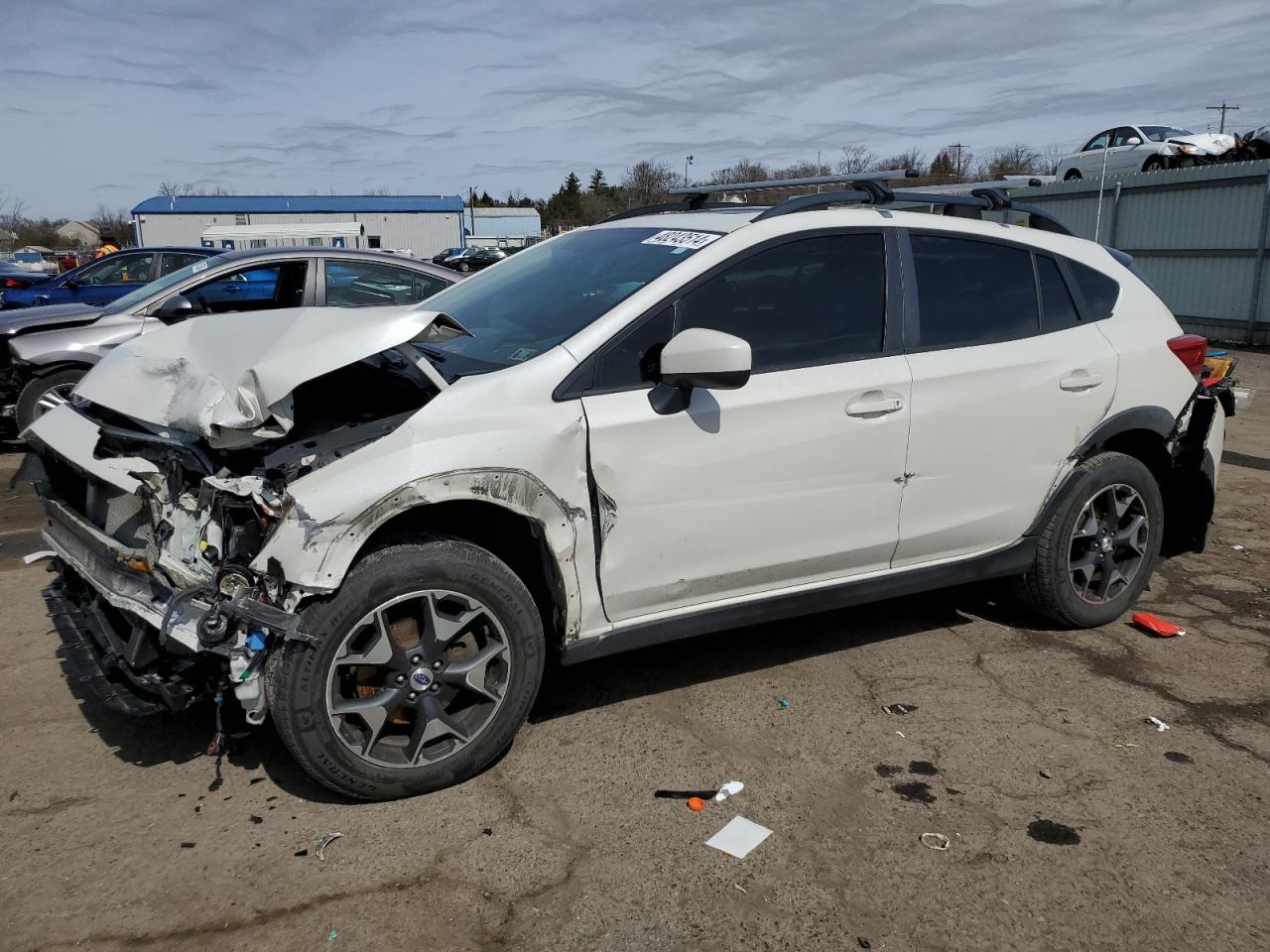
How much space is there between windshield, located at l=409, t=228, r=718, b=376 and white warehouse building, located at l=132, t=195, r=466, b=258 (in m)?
59.2

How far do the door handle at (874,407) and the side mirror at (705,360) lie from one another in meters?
0.61

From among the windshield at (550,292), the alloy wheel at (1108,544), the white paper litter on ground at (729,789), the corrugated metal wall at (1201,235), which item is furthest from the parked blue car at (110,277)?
the corrugated metal wall at (1201,235)

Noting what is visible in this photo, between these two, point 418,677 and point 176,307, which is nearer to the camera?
point 418,677

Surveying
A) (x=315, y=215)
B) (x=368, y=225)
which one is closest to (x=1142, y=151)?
(x=368, y=225)

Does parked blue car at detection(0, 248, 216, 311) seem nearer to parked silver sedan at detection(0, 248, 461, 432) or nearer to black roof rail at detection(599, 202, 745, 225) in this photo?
parked silver sedan at detection(0, 248, 461, 432)

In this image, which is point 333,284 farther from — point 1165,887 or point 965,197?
point 1165,887

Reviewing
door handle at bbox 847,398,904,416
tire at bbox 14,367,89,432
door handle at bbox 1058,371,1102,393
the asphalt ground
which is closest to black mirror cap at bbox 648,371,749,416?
door handle at bbox 847,398,904,416

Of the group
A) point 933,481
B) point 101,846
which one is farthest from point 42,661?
point 933,481

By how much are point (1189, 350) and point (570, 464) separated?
3244 mm

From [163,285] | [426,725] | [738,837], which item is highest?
[163,285]

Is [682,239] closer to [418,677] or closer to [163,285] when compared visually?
[418,677]

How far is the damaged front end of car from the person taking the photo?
2.95m

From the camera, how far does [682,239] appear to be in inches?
153

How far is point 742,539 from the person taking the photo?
144 inches
